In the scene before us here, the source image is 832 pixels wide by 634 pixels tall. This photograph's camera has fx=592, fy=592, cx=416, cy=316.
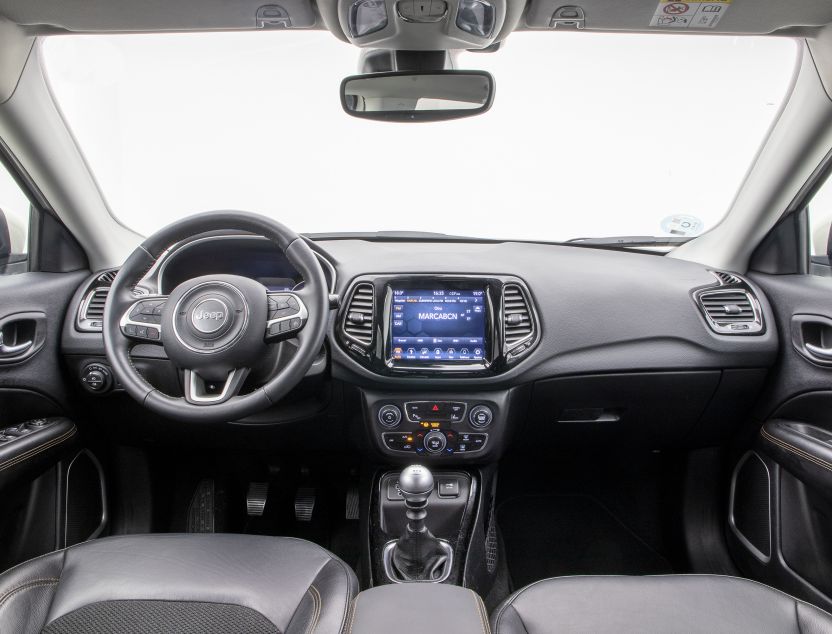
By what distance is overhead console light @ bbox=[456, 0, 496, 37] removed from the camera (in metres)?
1.67

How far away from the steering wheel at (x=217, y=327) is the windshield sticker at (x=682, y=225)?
1547mm

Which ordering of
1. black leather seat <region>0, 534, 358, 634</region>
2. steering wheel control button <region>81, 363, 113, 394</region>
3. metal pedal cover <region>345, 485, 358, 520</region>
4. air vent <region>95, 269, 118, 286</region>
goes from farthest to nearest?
1. metal pedal cover <region>345, 485, 358, 520</region>
2. air vent <region>95, 269, 118, 286</region>
3. steering wheel control button <region>81, 363, 113, 394</region>
4. black leather seat <region>0, 534, 358, 634</region>

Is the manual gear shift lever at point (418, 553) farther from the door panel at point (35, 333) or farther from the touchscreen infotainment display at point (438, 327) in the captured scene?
the door panel at point (35, 333)

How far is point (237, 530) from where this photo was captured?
8.45 ft

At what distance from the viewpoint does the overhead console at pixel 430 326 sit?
6.23 feet

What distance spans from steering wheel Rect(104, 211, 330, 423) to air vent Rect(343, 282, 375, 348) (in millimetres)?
284

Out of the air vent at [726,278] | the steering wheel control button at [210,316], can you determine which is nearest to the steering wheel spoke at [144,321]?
the steering wheel control button at [210,316]

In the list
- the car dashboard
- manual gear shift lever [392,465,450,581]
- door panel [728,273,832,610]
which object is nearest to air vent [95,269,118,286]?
the car dashboard

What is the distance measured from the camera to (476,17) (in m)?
1.73

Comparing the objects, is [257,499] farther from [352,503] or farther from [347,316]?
[347,316]

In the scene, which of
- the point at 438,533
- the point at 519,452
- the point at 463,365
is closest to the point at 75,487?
the point at 438,533

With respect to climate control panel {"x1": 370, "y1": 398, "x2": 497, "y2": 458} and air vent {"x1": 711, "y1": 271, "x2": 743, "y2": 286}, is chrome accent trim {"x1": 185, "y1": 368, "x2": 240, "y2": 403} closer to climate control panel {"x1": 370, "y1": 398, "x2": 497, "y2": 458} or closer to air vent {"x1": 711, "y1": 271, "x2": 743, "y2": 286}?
climate control panel {"x1": 370, "y1": 398, "x2": 497, "y2": 458}

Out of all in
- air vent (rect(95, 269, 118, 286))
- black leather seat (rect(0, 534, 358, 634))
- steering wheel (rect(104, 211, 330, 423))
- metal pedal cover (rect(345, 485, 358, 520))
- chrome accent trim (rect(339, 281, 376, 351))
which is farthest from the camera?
metal pedal cover (rect(345, 485, 358, 520))

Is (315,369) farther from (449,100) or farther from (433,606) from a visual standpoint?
(449,100)
